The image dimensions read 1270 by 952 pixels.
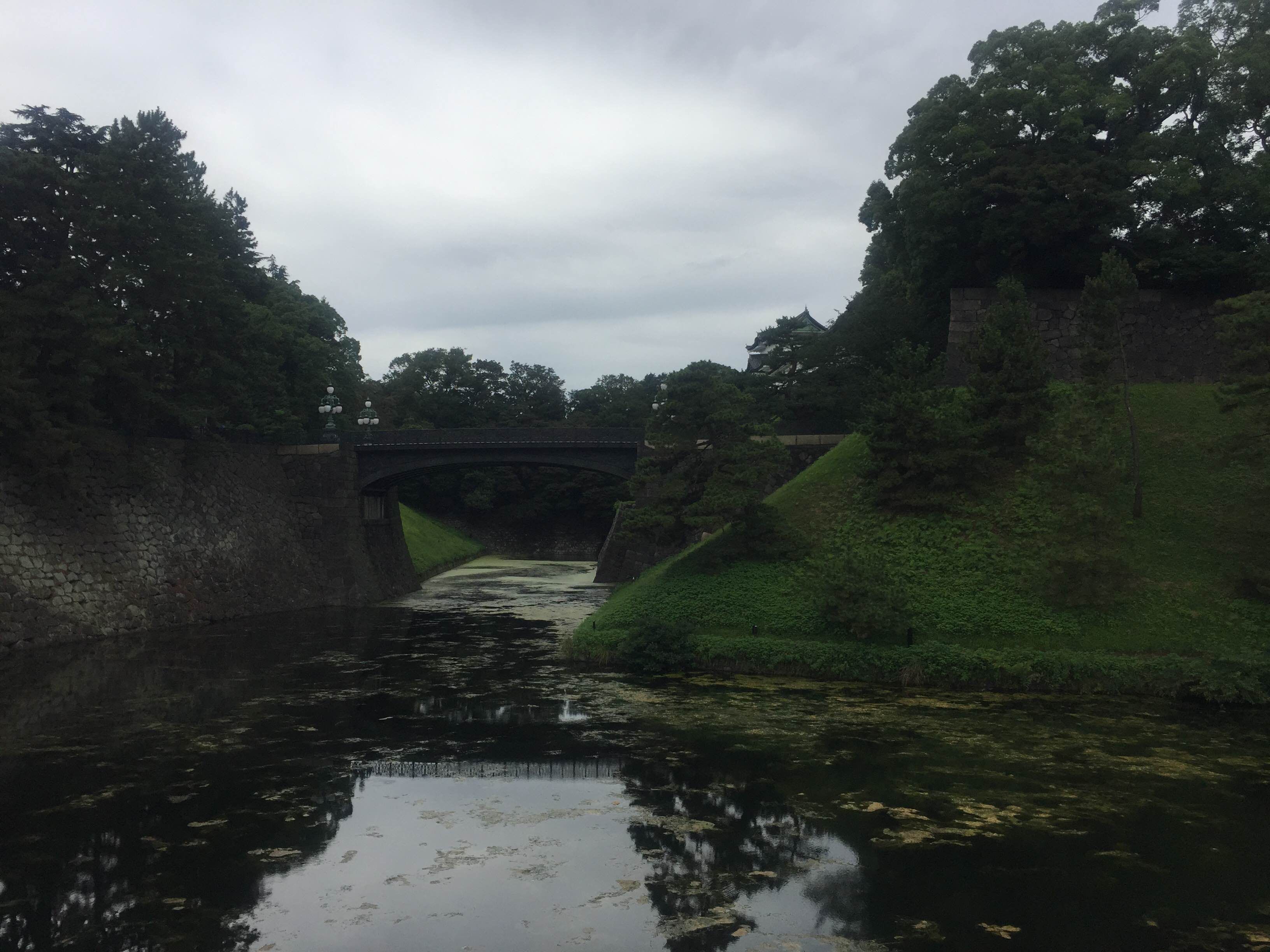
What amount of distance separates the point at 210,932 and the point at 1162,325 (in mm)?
45216

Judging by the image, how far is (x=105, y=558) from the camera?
125ft

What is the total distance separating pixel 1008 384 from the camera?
36.8 m

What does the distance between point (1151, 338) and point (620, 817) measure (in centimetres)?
3850

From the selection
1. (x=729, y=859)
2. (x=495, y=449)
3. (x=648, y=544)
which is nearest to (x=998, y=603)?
(x=729, y=859)

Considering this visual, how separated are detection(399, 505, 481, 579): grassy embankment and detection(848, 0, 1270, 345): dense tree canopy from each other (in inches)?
1526

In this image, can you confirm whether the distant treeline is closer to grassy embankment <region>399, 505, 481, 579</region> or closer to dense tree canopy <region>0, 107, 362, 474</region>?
dense tree canopy <region>0, 107, 362, 474</region>

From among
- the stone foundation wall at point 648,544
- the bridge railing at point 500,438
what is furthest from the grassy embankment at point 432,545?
the stone foundation wall at point 648,544

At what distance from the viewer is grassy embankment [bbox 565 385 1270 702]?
86.3ft

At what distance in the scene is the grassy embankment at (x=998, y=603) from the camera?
26.3 m

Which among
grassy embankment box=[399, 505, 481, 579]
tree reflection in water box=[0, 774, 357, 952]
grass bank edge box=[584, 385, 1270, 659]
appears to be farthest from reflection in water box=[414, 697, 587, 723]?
grassy embankment box=[399, 505, 481, 579]

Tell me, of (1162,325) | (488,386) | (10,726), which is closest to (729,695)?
(10,726)

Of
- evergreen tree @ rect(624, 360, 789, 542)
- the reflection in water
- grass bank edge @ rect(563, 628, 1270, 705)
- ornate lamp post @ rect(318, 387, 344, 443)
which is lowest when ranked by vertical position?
the reflection in water

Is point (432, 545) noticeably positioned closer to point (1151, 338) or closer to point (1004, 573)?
point (1151, 338)

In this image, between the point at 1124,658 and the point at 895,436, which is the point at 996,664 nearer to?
the point at 1124,658
